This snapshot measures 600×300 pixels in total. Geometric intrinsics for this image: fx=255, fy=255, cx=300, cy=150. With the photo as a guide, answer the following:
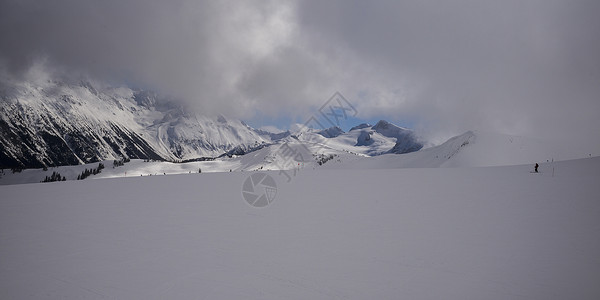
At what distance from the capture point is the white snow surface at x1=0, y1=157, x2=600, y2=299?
7.27m

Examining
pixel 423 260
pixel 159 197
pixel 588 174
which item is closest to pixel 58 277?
pixel 423 260

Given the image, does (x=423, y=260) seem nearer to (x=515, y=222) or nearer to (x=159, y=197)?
(x=515, y=222)

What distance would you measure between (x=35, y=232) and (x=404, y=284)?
665 inches

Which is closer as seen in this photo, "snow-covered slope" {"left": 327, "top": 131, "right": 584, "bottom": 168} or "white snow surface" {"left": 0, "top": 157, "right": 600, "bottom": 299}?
"white snow surface" {"left": 0, "top": 157, "right": 600, "bottom": 299}

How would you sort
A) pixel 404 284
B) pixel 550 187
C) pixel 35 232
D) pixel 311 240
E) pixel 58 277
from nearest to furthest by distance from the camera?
pixel 404 284, pixel 58 277, pixel 311 240, pixel 35 232, pixel 550 187

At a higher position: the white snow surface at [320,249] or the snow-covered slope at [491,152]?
the snow-covered slope at [491,152]

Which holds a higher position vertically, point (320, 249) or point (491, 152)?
point (491, 152)

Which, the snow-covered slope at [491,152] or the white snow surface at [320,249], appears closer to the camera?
the white snow surface at [320,249]

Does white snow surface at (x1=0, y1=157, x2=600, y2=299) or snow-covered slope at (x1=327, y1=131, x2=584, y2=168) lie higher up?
snow-covered slope at (x1=327, y1=131, x2=584, y2=168)

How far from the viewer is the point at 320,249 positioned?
9.78 metres

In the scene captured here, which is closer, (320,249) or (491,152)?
(320,249)

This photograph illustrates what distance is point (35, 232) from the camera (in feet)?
41.3

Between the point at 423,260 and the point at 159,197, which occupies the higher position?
the point at 159,197

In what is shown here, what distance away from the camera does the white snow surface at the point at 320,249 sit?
286 inches
